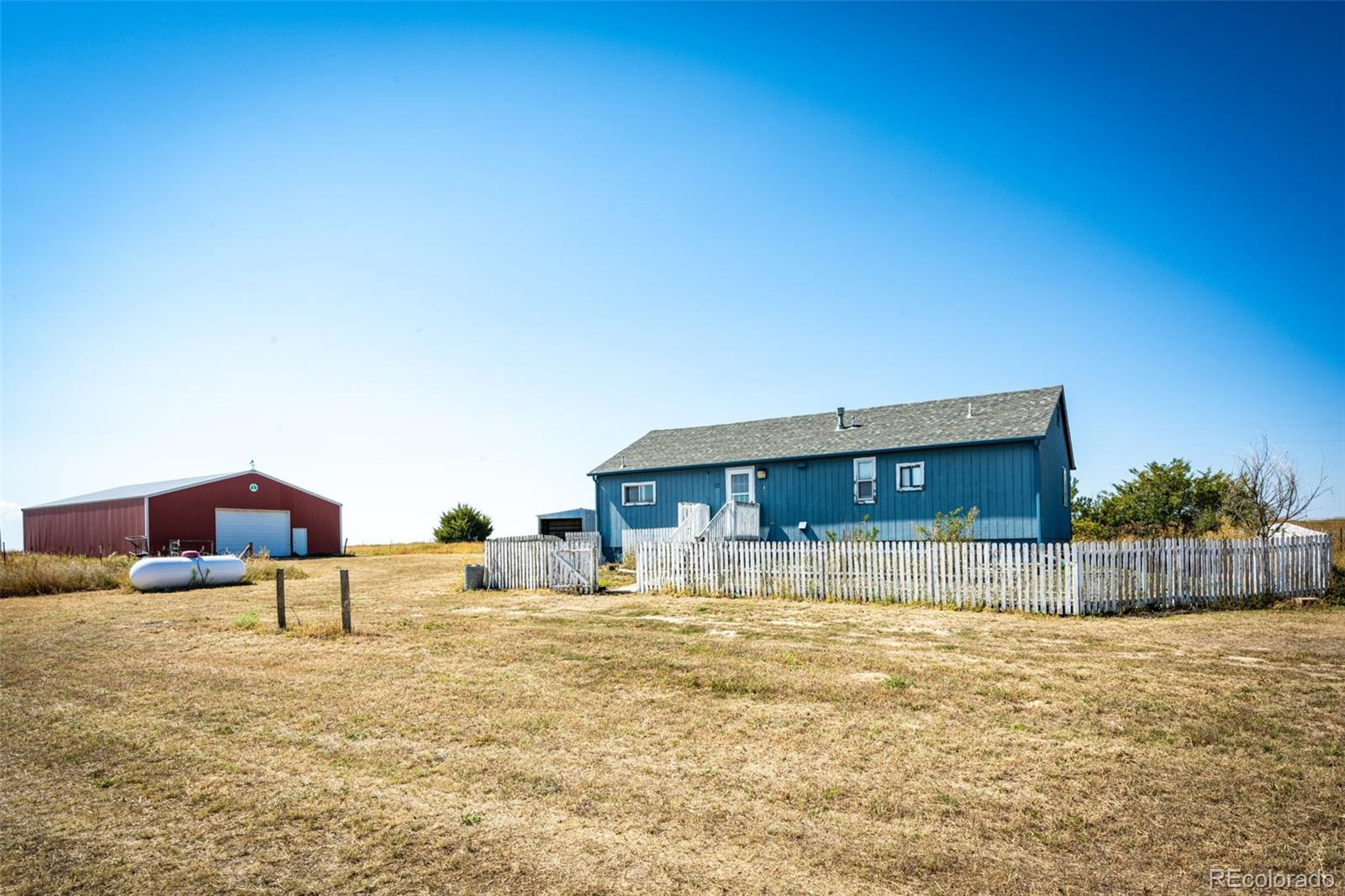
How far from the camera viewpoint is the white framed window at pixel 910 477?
79.4ft

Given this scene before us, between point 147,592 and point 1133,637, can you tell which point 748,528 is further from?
point 147,592

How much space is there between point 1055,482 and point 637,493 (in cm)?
1506

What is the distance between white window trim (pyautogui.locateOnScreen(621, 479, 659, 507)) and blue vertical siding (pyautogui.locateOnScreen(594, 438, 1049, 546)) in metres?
0.13

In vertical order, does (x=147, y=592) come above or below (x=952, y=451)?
below

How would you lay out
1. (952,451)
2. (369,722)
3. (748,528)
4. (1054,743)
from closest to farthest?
(1054,743) < (369,722) < (952,451) < (748,528)

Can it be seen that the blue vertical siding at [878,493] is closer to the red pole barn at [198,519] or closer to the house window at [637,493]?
the house window at [637,493]

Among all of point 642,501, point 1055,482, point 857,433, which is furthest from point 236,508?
point 1055,482

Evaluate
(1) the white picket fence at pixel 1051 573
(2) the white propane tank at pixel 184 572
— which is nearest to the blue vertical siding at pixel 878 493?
(1) the white picket fence at pixel 1051 573

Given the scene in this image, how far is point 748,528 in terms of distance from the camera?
26.1 m

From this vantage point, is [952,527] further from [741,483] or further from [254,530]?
[254,530]

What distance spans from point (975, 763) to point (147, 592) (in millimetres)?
23422

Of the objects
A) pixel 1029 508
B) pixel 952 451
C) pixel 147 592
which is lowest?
pixel 147 592

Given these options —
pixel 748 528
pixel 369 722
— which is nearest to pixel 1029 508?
pixel 748 528

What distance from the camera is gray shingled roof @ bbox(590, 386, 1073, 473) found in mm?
23625
